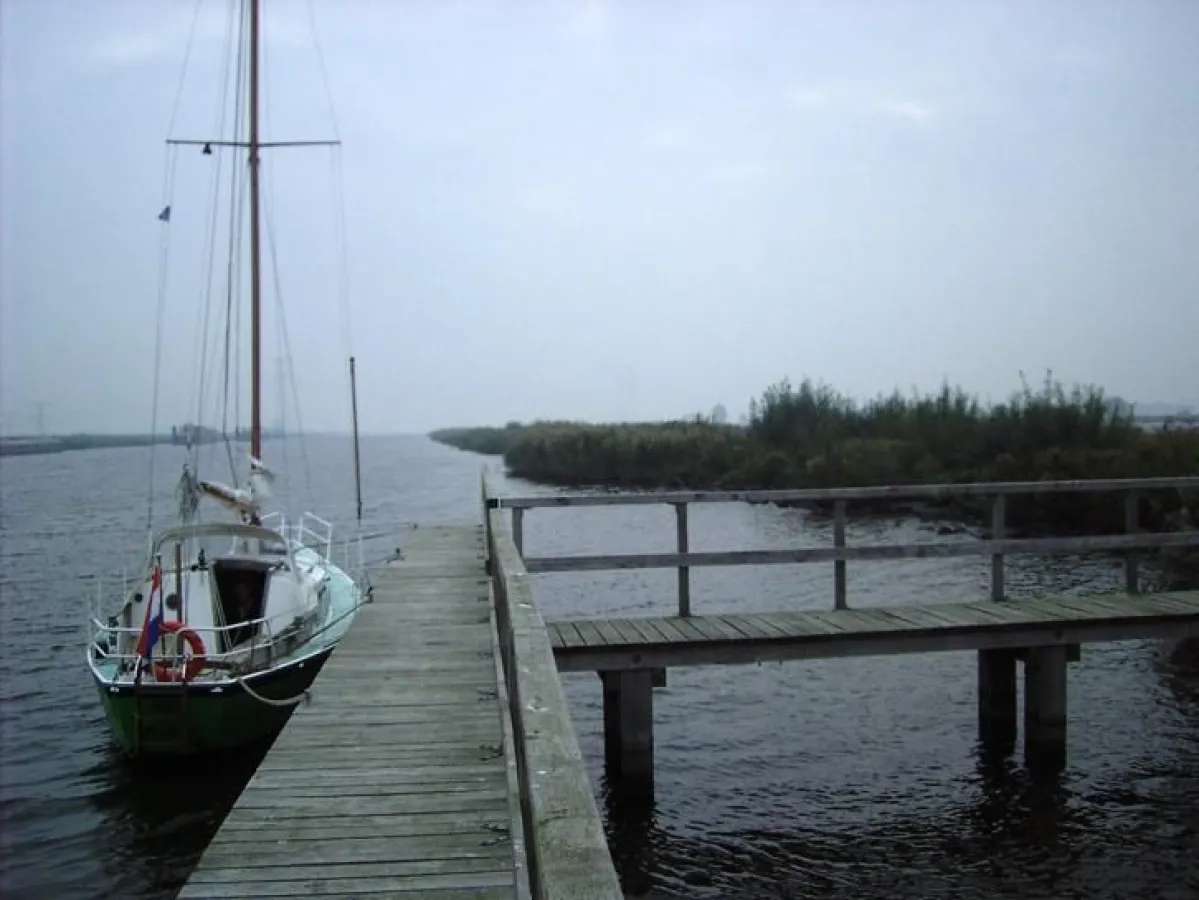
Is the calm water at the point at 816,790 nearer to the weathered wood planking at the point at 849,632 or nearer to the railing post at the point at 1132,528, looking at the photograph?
the weathered wood planking at the point at 849,632

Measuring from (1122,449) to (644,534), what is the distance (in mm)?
12654

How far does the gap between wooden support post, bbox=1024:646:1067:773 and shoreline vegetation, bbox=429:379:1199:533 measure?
7815 mm

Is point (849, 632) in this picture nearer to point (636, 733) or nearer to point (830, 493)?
point (830, 493)

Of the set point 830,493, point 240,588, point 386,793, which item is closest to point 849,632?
point 830,493

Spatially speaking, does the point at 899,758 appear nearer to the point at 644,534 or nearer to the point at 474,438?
the point at 644,534

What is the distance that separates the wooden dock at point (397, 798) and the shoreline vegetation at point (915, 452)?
13.5 m

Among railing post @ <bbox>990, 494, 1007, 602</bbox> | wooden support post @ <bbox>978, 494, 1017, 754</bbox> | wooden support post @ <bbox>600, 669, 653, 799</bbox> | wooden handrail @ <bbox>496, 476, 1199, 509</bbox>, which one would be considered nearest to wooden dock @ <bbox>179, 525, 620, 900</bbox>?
wooden support post @ <bbox>600, 669, 653, 799</bbox>

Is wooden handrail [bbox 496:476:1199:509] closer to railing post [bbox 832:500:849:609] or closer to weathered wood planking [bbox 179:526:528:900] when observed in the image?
railing post [bbox 832:500:849:609]

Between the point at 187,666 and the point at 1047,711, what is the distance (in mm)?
8370

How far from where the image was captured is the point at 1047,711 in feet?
31.3

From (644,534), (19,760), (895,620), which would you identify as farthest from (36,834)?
(644,534)

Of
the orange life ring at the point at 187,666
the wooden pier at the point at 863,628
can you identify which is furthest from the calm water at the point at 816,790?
the orange life ring at the point at 187,666

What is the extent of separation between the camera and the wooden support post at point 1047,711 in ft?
31.0

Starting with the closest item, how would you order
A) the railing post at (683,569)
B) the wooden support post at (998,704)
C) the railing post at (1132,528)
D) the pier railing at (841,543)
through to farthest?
the pier railing at (841,543) < the railing post at (683,569) < the railing post at (1132,528) < the wooden support post at (998,704)
